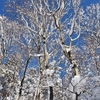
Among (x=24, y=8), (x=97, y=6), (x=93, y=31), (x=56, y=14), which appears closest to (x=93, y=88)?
(x=56, y=14)

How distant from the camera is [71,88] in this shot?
412 cm

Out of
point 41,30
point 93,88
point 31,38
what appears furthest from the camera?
point 31,38

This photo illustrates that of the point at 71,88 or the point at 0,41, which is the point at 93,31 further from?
the point at 71,88

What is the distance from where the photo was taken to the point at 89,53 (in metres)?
16.8

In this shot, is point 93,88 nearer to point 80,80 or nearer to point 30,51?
point 80,80

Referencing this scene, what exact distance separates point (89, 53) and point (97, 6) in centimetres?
355

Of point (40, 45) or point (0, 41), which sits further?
point (0, 41)

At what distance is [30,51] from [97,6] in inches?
239

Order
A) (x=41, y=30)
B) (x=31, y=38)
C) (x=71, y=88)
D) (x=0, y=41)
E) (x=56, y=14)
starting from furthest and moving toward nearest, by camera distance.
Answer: (x=0, y=41) < (x=31, y=38) < (x=41, y=30) < (x=56, y=14) < (x=71, y=88)

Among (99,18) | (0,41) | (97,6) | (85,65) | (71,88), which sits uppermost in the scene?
(97,6)

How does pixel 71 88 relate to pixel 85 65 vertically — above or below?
below

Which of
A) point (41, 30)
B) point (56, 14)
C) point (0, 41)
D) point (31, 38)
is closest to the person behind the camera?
point (56, 14)

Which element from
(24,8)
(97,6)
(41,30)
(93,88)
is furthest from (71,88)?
(97,6)

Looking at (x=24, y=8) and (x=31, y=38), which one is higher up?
(x=24, y=8)
